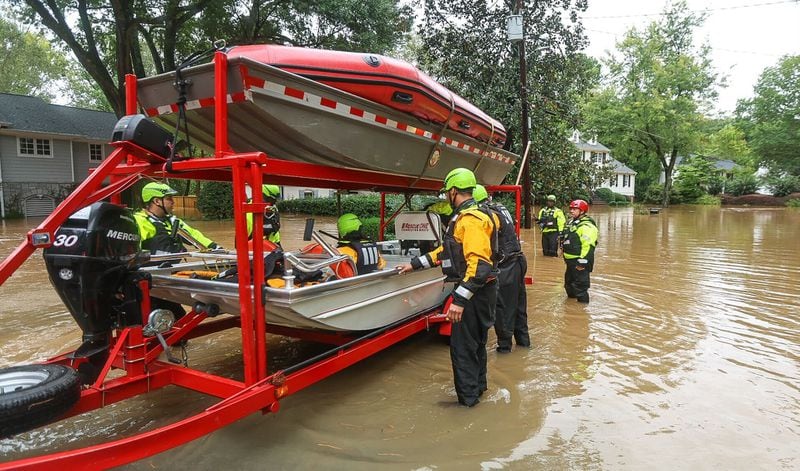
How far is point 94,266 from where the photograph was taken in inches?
110

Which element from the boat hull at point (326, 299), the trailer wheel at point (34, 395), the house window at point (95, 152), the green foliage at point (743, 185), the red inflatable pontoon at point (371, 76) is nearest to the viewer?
the trailer wheel at point (34, 395)

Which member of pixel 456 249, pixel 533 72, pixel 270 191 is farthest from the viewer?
pixel 533 72

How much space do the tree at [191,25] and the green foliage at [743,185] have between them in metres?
44.7

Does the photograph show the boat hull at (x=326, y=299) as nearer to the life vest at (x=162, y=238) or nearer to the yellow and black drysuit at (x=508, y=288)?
the life vest at (x=162, y=238)

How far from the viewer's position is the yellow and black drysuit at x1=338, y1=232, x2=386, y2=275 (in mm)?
4312

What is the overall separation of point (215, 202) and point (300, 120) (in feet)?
69.2

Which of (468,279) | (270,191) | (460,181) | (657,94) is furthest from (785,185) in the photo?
(468,279)

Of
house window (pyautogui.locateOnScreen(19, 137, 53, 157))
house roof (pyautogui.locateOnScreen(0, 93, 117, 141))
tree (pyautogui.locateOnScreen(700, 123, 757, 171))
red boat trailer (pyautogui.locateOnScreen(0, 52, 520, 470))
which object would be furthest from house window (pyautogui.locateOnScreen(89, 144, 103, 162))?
tree (pyautogui.locateOnScreen(700, 123, 757, 171))

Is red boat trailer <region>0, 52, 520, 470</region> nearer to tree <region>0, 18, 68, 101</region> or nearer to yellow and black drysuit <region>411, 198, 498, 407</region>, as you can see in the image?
yellow and black drysuit <region>411, 198, 498, 407</region>

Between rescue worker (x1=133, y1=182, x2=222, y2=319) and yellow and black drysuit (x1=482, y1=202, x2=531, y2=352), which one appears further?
yellow and black drysuit (x1=482, y1=202, x2=531, y2=352)

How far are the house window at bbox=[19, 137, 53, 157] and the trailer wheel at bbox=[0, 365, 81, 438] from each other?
25314mm

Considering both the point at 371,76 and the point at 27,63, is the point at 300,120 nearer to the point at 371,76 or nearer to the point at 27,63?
the point at 371,76

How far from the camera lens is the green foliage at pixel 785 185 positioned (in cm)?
4303

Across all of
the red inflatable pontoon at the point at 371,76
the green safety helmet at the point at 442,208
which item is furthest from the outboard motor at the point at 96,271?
the green safety helmet at the point at 442,208
